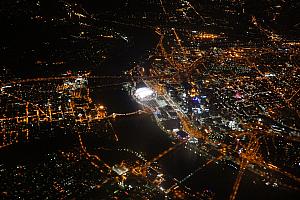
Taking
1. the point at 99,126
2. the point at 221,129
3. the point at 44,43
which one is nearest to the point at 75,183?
the point at 99,126

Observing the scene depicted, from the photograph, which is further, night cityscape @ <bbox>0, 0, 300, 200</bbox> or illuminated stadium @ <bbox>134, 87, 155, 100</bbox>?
illuminated stadium @ <bbox>134, 87, 155, 100</bbox>

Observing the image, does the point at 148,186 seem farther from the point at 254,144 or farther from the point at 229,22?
the point at 229,22

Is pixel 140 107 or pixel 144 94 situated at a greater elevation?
pixel 144 94

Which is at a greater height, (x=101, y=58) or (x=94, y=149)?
(x=101, y=58)

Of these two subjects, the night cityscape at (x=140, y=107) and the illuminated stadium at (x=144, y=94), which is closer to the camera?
the night cityscape at (x=140, y=107)
